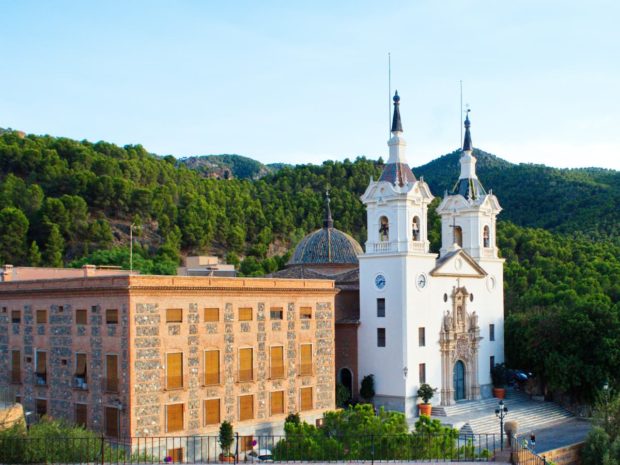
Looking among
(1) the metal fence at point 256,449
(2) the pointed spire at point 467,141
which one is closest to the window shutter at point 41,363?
(1) the metal fence at point 256,449

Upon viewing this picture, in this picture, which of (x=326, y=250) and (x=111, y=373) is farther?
(x=326, y=250)

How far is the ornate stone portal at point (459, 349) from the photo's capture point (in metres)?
42.0

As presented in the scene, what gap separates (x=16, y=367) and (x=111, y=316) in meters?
6.81

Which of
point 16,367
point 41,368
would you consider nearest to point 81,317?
point 41,368

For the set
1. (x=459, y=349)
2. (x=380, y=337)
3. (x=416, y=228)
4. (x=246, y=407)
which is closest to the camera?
(x=246, y=407)

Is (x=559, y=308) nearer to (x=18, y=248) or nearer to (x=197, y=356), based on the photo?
(x=197, y=356)

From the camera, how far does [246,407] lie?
34.1 metres

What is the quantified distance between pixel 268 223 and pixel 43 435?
2227 inches

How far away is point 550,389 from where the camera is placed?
148 feet

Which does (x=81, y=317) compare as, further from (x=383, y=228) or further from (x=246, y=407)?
(x=383, y=228)

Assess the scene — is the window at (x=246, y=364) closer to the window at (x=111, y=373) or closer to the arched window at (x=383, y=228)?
the window at (x=111, y=373)

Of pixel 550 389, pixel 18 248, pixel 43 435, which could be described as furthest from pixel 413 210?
pixel 18 248

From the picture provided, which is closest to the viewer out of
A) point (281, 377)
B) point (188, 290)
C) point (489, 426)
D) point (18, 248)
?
point (188, 290)

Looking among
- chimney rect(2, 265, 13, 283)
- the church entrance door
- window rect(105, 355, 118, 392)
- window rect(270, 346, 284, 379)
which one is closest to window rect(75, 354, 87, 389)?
window rect(105, 355, 118, 392)
